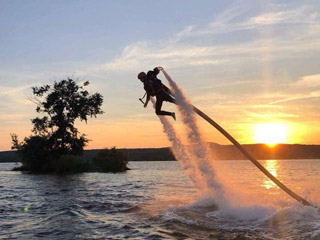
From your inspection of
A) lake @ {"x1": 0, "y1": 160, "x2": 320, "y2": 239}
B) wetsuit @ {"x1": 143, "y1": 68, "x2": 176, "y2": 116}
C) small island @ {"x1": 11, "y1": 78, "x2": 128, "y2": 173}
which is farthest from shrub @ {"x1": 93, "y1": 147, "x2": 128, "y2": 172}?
wetsuit @ {"x1": 143, "y1": 68, "x2": 176, "y2": 116}

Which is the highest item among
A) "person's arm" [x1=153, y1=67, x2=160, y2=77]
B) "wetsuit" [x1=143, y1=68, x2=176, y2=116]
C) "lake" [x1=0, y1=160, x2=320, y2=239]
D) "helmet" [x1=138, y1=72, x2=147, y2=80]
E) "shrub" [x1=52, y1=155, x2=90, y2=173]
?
"person's arm" [x1=153, y1=67, x2=160, y2=77]

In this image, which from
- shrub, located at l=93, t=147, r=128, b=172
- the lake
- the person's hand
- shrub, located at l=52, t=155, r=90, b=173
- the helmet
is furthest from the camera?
shrub, located at l=93, t=147, r=128, b=172

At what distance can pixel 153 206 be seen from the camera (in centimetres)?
2197

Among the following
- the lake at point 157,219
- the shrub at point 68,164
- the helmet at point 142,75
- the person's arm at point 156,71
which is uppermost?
the person's arm at point 156,71

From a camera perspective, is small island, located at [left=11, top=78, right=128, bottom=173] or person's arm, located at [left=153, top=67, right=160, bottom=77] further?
small island, located at [left=11, top=78, right=128, bottom=173]

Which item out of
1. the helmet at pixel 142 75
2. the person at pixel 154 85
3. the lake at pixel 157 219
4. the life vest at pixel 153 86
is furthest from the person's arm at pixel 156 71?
the lake at pixel 157 219

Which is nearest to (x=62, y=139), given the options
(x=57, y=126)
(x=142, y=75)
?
(x=57, y=126)

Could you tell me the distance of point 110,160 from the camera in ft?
218

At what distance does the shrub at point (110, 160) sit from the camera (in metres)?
66.1

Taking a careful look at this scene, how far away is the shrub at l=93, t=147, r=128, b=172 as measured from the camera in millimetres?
66125

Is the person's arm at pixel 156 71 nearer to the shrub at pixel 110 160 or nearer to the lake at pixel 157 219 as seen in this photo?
the lake at pixel 157 219

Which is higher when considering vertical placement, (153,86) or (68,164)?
(153,86)

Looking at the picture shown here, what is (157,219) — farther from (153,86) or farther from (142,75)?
(142,75)

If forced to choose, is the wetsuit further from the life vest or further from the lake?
the lake
